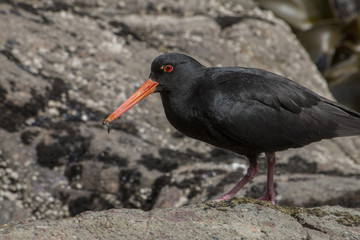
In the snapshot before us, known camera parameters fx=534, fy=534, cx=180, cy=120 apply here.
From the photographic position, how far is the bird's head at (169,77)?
15.1ft

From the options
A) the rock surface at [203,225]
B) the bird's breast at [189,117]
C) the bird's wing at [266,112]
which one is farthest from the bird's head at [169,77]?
the rock surface at [203,225]

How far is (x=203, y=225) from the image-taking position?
11.4 ft

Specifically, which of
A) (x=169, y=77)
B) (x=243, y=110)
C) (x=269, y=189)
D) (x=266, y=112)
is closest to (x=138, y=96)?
(x=169, y=77)

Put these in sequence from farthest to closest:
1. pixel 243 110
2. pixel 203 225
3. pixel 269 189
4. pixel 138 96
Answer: pixel 269 189 < pixel 138 96 < pixel 243 110 < pixel 203 225

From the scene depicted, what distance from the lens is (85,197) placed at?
5.26 m

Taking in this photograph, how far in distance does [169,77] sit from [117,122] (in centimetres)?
141

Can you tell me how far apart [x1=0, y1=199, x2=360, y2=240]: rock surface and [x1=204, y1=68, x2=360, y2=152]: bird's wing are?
75 centimetres

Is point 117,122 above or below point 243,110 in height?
below

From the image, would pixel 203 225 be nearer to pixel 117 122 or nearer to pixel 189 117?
pixel 189 117

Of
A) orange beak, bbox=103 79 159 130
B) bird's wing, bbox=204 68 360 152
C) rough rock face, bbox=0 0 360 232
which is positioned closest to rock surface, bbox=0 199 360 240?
bird's wing, bbox=204 68 360 152

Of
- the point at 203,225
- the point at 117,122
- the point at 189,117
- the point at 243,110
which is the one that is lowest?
the point at 117,122

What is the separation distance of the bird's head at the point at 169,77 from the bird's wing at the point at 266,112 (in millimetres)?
259

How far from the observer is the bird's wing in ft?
14.2

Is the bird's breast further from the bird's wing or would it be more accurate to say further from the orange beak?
the orange beak
